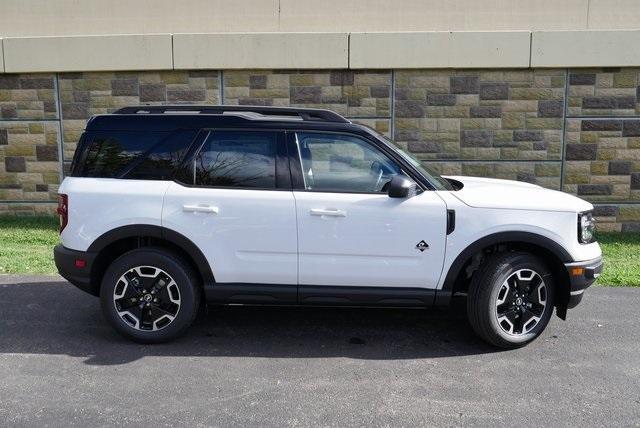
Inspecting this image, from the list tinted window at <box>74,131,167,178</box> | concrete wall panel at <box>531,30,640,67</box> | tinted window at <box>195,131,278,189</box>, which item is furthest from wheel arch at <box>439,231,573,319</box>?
concrete wall panel at <box>531,30,640,67</box>

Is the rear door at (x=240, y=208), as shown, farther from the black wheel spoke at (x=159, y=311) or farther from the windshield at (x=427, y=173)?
the windshield at (x=427, y=173)

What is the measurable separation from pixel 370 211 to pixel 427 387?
4.44 ft

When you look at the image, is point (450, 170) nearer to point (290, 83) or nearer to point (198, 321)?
point (290, 83)

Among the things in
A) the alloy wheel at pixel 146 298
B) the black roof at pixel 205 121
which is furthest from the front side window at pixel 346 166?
the alloy wheel at pixel 146 298

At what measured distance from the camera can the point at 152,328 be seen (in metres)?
4.84

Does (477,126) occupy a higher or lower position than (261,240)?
higher

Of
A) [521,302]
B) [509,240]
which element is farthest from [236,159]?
[521,302]

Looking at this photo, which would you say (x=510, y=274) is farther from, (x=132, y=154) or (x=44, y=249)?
(x=44, y=249)

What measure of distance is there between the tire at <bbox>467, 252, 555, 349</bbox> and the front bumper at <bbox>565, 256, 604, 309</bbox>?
153mm

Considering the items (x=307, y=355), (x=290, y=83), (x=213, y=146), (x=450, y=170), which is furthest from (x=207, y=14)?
(x=307, y=355)

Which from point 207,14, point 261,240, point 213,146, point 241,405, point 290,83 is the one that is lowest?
point 241,405

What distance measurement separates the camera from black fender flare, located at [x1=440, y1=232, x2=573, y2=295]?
460 cm

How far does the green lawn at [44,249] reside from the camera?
23.2 feet

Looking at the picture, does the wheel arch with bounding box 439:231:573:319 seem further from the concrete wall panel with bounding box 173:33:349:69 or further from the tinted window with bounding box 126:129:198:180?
the concrete wall panel with bounding box 173:33:349:69
